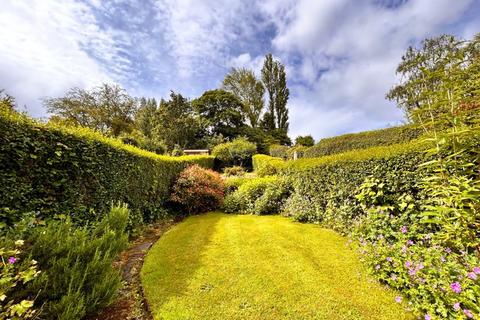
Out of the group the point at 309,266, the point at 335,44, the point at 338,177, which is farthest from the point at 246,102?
the point at 309,266

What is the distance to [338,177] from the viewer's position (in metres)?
5.91

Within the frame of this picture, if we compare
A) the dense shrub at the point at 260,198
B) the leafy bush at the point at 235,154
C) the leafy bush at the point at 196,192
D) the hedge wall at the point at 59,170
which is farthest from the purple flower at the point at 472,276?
the leafy bush at the point at 235,154

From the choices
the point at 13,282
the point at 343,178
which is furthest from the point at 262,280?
the point at 343,178

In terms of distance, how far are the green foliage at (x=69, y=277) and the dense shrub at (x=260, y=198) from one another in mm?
5967

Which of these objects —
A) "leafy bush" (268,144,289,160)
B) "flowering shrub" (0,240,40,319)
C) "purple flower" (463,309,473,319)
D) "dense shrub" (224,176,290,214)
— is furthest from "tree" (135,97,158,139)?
"purple flower" (463,309,473,319)

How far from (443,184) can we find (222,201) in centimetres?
733

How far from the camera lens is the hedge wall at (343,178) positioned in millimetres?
4285

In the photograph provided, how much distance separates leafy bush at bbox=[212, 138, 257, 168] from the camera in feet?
79.0

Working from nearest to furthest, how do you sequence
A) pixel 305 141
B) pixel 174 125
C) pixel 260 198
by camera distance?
pixel 260 198 < pixel 174 125 < pixel 305 141

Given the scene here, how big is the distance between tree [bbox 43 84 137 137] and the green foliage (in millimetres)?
24547

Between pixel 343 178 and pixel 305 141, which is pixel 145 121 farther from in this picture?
pixel 343 178

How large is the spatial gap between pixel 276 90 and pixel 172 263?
36.5 metres

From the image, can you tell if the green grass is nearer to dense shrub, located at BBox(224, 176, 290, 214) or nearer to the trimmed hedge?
dense shrub, located at BBox(224, 176, 290, 214)

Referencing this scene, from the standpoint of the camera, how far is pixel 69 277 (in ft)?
7.67
